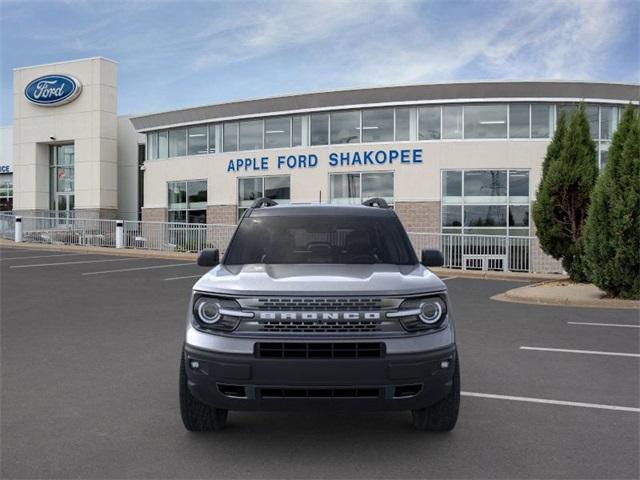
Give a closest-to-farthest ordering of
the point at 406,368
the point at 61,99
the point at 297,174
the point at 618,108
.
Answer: the point at 406,368
the point at 618,108
the point at 297,174
the point at 61,99

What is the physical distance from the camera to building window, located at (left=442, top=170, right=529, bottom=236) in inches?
1017

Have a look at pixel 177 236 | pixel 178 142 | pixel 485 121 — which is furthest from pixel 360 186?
pixel 178 142

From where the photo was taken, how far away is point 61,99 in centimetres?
3678

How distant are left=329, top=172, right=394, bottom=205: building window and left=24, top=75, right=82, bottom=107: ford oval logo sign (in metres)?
17.6

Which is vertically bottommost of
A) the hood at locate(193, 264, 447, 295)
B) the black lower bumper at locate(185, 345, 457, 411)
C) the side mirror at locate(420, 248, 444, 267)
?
the black lower bumper at locate(185, 345, 457, 411)

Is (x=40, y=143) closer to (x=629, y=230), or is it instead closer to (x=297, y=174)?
(x=297, y=174)

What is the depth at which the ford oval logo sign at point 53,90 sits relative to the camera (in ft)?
120

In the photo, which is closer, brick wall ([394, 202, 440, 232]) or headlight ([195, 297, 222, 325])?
headlight ([195, 297, 222, 325])

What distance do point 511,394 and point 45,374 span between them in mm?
4493

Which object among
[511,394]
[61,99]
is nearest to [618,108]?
[511,394]

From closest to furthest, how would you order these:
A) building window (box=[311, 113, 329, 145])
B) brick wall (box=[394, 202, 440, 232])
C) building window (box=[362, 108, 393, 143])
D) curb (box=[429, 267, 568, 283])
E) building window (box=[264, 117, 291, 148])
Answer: curb (box=[429, 267, 568, 283]), brick wall (box=[394, 202, 440, 232]), building window (box=[362, 108, 393, 143]), building window (box=[311, 113, 329, 145]), building window (box=[264, 117, 291, 148])

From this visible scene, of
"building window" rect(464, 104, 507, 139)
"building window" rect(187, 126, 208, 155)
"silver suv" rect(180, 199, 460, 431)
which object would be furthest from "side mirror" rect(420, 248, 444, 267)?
"building window" rect(187, 126, 208, 155)

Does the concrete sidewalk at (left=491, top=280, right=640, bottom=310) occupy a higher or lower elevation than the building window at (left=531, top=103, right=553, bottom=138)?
lower

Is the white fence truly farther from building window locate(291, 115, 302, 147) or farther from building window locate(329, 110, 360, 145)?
building window locate(329, 110, 360, 145)
